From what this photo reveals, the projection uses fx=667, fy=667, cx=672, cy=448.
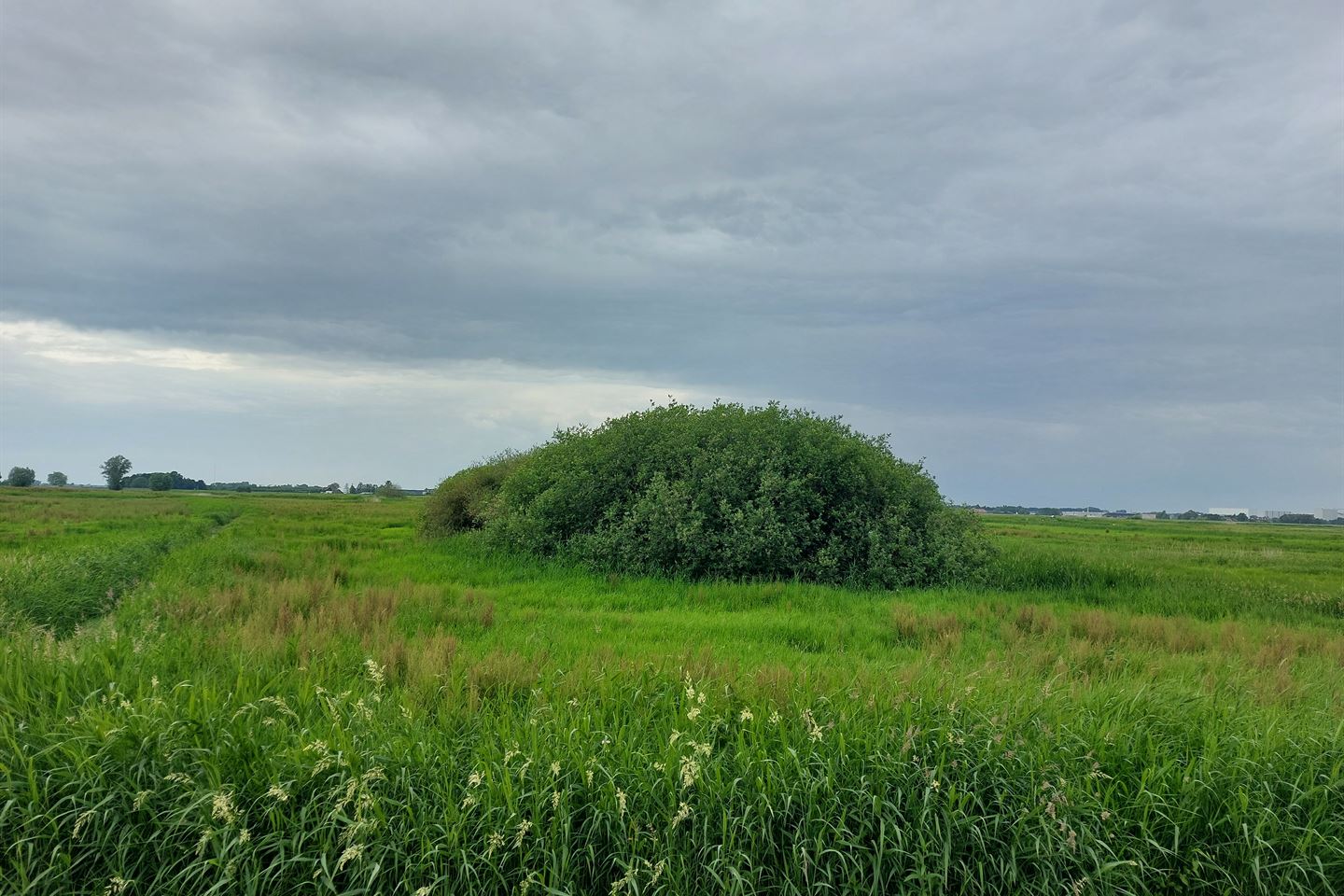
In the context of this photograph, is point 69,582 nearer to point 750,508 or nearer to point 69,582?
point 69,582

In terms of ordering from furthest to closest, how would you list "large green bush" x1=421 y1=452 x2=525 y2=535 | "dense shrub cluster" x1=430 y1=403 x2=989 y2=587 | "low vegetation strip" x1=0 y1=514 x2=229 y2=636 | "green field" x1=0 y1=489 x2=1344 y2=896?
"large green bush" x1=421 y1=452 x2=525 y2=535
"dense shrub cluster" x1=430 y1=403 x2=989 y2=587
"low vegetation strip" x1=0 y1=514 x2=229 y2=636
"green field" x1=0 y1=489 x2=1344 y2=896

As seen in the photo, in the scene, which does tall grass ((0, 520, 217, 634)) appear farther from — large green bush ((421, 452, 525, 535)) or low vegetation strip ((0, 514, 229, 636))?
large green bush ((421, 452, 525, 535))

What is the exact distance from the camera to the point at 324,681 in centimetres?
589

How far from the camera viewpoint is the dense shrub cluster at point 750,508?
569 inches

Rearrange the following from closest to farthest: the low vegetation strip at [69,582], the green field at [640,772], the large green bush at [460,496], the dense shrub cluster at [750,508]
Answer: the green field at [640,772] → the low vegetation strip at [69,582] → the dense shrub cluster at [750,508] → the large green bush at [460,496]

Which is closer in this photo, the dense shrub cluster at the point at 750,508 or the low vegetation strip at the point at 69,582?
the low vegetation strip at the point at 69,582

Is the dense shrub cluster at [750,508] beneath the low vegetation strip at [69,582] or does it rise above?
above

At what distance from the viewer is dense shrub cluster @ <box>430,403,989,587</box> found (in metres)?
14.4

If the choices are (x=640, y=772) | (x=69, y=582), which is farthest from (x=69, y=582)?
(x=640, y=772)

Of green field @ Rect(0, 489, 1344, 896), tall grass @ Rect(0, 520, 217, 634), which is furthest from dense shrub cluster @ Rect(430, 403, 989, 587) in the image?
tall grass @ Rect(0, 520, 217, 634)

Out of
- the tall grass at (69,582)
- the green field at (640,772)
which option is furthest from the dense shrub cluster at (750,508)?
the tall grass at (69,582)

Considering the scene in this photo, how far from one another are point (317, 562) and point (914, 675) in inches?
589

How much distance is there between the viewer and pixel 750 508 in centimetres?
1437

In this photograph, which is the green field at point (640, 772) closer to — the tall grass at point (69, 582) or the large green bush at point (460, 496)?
the tall grass at point (69, 582)
